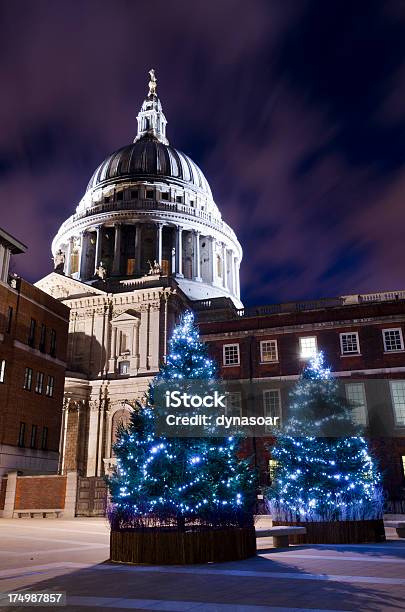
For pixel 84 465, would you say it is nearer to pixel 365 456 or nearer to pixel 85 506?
pixel 85 506

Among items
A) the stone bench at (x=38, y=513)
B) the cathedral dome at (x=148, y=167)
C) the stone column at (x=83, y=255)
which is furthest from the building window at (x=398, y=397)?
the cathedral dome at (x=148, y=167)

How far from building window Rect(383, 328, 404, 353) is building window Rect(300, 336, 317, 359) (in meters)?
5.22

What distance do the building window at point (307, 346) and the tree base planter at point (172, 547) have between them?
1135 inches

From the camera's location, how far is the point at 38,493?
111 feet

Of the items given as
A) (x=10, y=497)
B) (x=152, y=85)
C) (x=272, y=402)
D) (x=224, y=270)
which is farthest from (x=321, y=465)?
(x=152, y=85)

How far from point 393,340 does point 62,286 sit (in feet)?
128

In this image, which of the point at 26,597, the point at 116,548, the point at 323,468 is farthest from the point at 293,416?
the point at 26,597

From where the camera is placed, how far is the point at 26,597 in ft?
28.0

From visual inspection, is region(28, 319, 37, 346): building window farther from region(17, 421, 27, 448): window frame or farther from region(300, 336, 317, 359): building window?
region(300, 336, 317, 359): building window

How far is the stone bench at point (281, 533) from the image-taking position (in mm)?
15538

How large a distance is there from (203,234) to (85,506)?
56865 mm

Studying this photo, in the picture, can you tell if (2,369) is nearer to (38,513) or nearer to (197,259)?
(38,513)

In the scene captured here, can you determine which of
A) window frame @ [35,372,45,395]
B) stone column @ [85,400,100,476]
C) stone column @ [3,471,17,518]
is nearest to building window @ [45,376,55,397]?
window frame @ [35,372,45,395]

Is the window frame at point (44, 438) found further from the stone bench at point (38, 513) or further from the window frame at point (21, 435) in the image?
the stone bench at point (38, 513)
